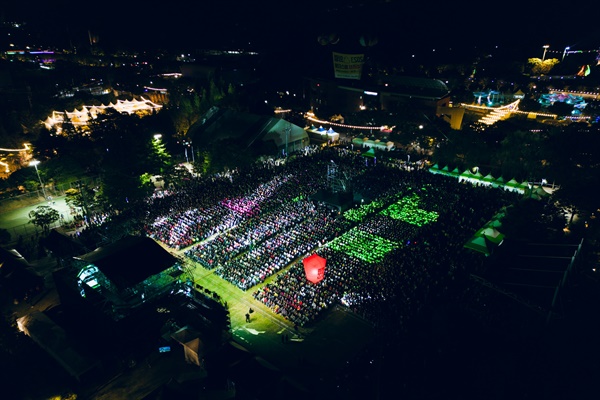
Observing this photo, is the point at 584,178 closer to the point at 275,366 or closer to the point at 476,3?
the point at 275,366

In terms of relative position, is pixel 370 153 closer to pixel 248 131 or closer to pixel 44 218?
pixel 248 131

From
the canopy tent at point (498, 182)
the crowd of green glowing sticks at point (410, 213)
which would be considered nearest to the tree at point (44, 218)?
the crowd of green glowing sticks at point (410, 213)

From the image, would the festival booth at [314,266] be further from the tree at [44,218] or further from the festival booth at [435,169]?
the festival booth at [435,169]

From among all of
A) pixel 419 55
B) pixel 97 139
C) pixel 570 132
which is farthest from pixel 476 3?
pixel 97 139

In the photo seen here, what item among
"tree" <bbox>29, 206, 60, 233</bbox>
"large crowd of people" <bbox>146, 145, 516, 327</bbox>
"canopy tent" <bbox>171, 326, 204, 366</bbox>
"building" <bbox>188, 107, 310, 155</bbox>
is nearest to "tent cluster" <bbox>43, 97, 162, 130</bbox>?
"building" <bbox>188, 107, 310, 155</bbox>

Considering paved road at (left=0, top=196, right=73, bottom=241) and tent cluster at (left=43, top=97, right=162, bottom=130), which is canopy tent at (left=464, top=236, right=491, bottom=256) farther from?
tent cluster at (left=43, top=97, right=162, bottom=130)

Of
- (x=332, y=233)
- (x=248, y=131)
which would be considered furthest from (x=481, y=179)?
(x=248, y=131)
